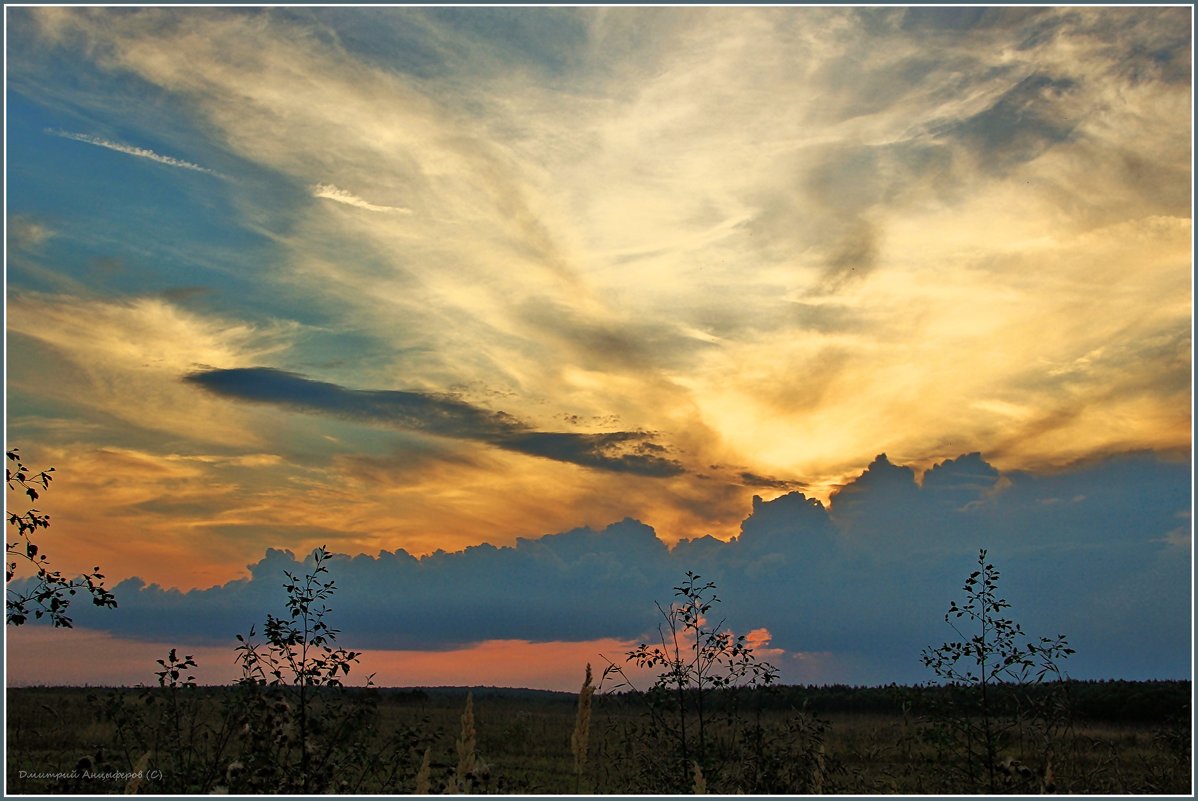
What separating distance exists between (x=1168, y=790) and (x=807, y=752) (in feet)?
27.9

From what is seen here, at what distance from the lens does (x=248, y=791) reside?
370 inches

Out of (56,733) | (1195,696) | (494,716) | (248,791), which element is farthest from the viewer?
(494,716)

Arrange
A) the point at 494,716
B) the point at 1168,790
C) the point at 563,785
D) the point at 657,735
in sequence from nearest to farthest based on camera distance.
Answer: the point at 657,735 < the point at 1168,790 < the point at 563,785 < the point at 494,716

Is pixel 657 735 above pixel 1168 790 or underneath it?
above

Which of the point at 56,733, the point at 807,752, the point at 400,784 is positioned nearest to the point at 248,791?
the point at 400,784

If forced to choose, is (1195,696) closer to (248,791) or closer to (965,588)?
(965,588)

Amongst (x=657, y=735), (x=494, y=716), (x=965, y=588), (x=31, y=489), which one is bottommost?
(x=494, y=716)

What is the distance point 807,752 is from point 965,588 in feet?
10.1

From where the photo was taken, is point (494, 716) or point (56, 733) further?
point (494, 716)

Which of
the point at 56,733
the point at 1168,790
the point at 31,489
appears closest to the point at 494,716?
the point at 56,733

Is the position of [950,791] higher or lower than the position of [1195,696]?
lower

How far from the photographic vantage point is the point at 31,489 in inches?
460

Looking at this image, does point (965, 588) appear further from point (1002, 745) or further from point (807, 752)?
point (807, 752)

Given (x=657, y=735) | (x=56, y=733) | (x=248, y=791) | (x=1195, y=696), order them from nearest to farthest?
(x=248, y=791), (x=1195, y=696), (x=657, y=735), (x=56, y=733)
